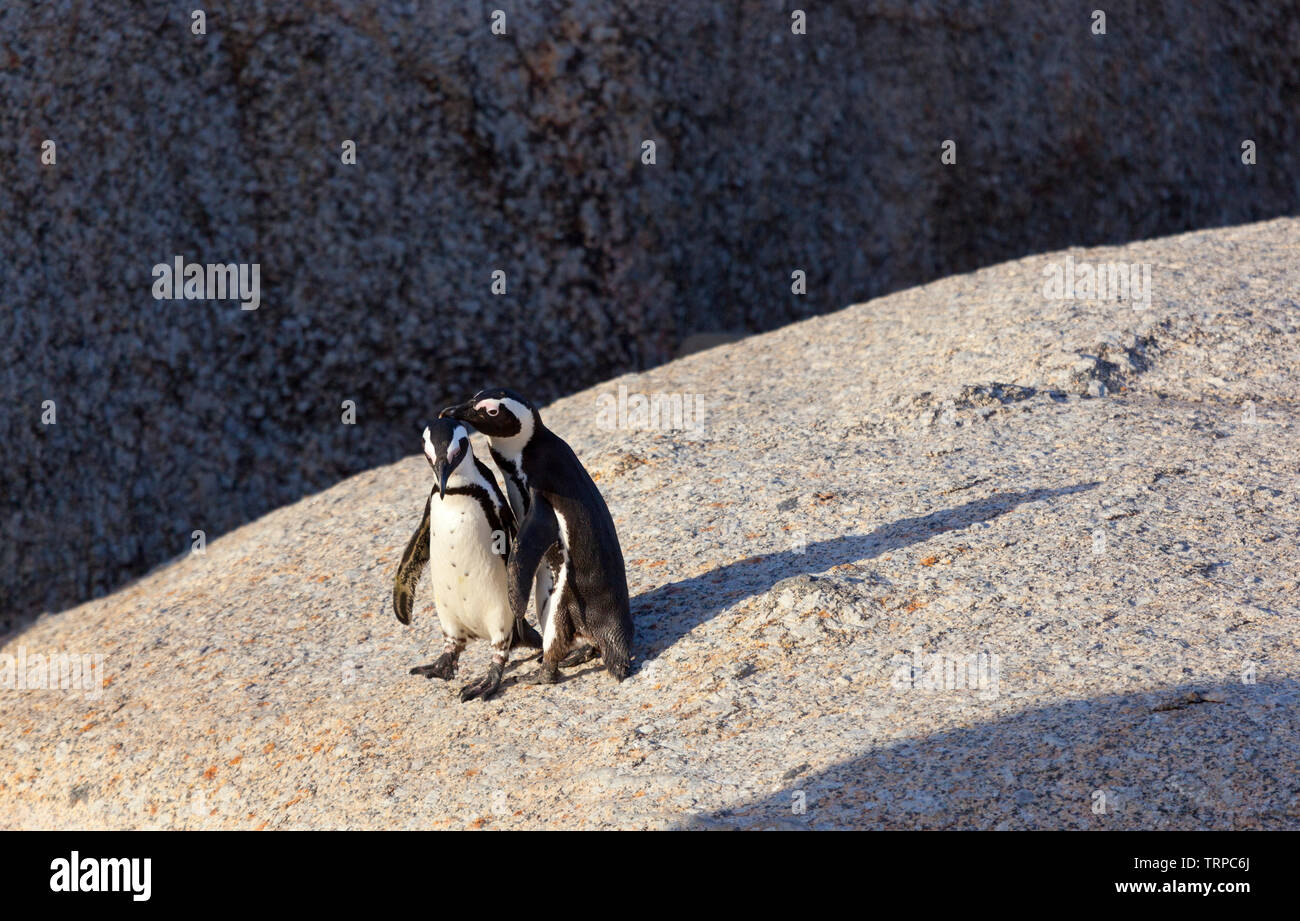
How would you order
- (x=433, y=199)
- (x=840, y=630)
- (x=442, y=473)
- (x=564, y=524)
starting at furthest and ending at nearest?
(x=433, y=199) → (x=840, y=630) → (x=564, y=524) → (x=442, y=473)

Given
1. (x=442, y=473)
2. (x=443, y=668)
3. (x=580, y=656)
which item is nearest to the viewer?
(x=442, y=473)

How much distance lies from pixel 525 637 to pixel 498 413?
3.08ft

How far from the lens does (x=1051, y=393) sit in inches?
264

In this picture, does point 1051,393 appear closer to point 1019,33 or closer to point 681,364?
point 681,364

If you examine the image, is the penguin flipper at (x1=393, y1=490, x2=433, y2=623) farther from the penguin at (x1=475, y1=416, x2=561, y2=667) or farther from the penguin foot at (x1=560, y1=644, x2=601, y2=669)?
the penguin foot at (x1=560, y1=644, x2=601, y2=669)

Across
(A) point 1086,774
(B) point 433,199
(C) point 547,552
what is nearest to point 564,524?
(C) point 547,552

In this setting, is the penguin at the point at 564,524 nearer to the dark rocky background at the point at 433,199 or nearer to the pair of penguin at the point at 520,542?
the pair of penguin at the point at 520,542

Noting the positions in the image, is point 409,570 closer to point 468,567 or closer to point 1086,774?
point 468,567

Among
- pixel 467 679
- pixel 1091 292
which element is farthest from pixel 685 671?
pixel 1091 292

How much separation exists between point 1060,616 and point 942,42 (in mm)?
8159

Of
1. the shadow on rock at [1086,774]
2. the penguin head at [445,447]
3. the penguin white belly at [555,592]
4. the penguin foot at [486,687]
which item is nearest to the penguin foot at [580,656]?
the penguin white belly at [555,592]

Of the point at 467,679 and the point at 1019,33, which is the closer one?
the point at 467,679

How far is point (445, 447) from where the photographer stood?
4402mm

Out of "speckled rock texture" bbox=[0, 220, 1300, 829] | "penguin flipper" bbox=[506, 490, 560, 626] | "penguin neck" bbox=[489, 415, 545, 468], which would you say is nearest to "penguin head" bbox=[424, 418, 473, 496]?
"penguin neck" bbox=[489, 415, 545, 468]
